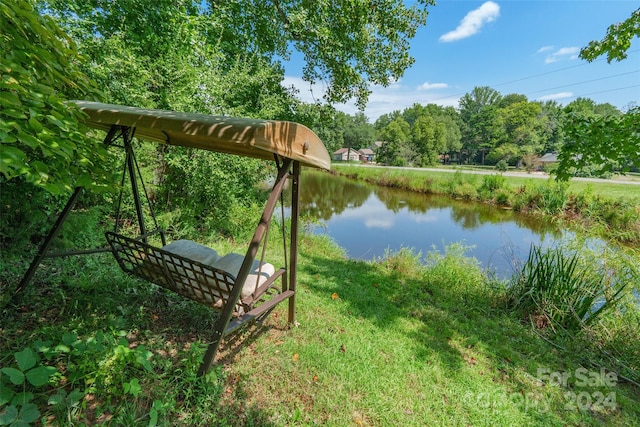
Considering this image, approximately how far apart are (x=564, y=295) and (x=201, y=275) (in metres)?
4.40

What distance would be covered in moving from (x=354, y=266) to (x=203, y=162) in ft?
11.6

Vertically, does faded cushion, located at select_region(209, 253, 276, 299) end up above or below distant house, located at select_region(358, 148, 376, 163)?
below

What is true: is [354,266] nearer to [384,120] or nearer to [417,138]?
[417,138]

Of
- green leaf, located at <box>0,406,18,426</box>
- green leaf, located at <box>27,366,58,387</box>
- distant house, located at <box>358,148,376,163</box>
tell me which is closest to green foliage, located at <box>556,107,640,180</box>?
green leaf, located at <box>27,366,58,387</box>

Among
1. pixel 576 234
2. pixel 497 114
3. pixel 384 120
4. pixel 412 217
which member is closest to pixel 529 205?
pixel 412 217

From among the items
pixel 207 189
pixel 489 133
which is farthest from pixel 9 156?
pixel 489 133

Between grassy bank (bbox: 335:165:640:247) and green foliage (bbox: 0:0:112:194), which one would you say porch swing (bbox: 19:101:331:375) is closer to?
green foliage (bbox: 0:0:112:194)

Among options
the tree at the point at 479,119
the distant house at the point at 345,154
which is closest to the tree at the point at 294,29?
the tree at the point at 479,119

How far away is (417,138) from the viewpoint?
3256cm

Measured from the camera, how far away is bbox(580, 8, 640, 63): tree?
3.01 metres

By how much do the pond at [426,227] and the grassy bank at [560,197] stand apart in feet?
2.45

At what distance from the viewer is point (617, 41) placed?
124 inches

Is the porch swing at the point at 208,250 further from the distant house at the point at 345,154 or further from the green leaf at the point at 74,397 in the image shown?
the distant house at the point at 345,154

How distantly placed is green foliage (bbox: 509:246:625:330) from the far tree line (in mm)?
1461
